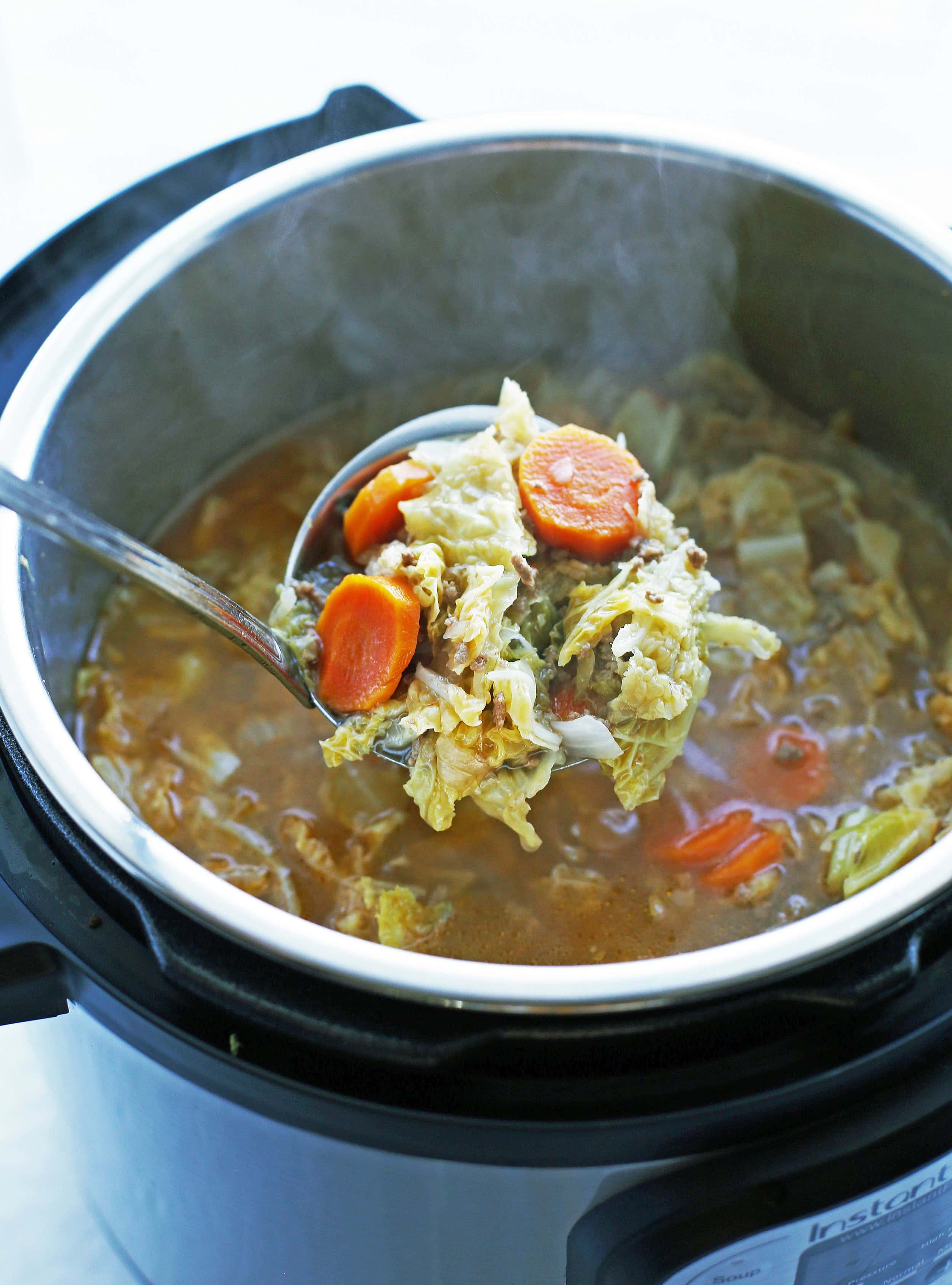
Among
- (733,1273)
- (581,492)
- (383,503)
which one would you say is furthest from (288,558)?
(733,1273)

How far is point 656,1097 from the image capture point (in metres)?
1.23

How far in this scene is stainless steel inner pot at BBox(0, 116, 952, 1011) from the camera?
2.03m

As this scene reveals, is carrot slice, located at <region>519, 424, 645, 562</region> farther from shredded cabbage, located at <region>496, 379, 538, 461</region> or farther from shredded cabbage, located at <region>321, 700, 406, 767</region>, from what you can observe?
shredded cabbage, located at <region>321, 700, 406, 767</region>

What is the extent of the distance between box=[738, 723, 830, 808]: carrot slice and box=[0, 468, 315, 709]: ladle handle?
2.70 ft

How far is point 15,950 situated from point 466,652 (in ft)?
2.32

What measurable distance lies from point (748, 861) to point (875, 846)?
0.67ft

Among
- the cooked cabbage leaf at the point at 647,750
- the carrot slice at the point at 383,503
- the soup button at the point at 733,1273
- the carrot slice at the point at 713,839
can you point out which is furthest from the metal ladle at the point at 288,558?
the soup button at the point at 733,1273

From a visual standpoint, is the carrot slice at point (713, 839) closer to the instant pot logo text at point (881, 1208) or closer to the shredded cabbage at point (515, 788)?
the shredded cabbage at point (515, 788)

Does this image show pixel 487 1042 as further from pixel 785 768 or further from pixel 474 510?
pixel 785 768

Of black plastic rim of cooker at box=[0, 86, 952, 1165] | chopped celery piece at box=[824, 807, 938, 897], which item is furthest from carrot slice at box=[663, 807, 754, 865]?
black plastic rim of cooker at box=[0, 86, 952, 1165]

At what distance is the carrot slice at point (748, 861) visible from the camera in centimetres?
195

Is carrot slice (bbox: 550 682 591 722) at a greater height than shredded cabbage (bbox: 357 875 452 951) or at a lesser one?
greater

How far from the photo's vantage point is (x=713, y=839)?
2004mm

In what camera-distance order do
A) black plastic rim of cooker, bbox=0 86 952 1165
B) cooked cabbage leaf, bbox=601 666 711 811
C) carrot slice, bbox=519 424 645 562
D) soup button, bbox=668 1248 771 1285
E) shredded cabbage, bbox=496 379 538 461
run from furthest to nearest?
shredded cabbage, bbox=496 379 538 461
carrot slice, bbox=519 424 645 562
cooked cabbage leaf, bbox=601 666 711 811
soup button, bbox=668 1248 771 1285
black plastic rim of cooker, bbox=0 86 952 1165
